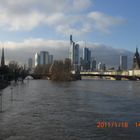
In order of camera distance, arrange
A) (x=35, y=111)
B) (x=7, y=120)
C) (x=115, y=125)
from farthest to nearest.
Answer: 1. (x=35, y=111)
2. (x=7, y=120)
3. (x=115, y=125)

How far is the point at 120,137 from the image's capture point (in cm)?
2516

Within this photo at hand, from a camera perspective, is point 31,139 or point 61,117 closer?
point 31,139

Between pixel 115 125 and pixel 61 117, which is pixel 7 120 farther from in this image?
pixel 115 125

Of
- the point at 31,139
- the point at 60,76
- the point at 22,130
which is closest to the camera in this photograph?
the point at 31,139

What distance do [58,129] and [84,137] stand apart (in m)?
3.44

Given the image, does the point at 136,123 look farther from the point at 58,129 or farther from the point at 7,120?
the point at 7,120

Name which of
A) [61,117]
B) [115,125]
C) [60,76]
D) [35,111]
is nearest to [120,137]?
[115,125]

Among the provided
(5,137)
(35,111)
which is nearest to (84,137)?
(5,137)

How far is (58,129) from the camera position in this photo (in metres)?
28.0

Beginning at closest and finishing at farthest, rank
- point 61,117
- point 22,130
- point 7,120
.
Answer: point 22,130, point 7,120, point 61,117

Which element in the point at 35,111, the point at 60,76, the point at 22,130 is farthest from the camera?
the point at 60,76

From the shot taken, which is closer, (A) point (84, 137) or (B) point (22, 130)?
(A) point (84, 137)

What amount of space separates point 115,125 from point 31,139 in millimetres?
8438

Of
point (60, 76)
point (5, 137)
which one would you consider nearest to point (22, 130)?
point (5, 137)
